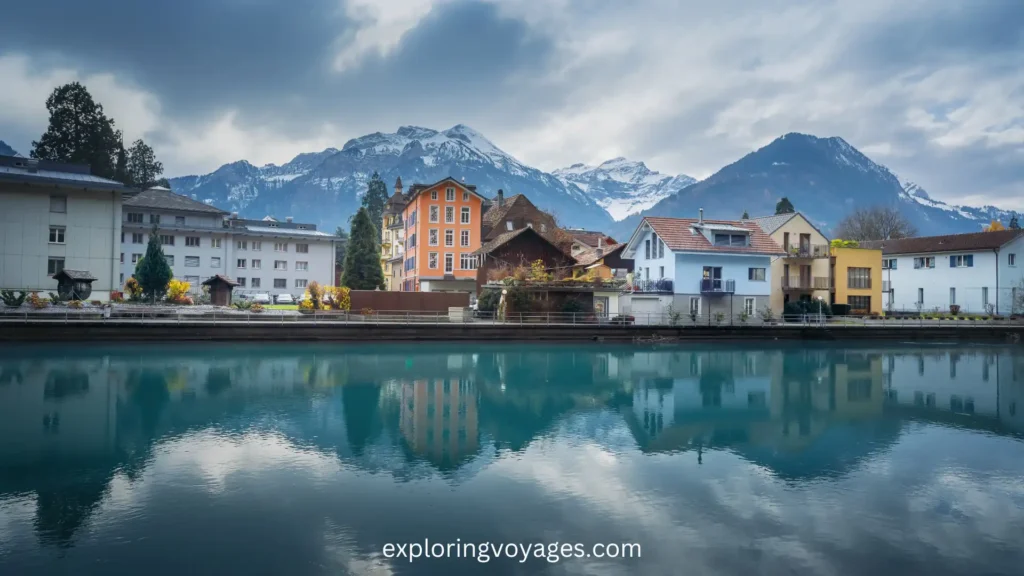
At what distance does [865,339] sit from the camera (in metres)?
45.8

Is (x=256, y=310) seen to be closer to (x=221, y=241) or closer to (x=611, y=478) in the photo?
(x=221, y=241)

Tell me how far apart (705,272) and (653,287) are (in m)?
3.90

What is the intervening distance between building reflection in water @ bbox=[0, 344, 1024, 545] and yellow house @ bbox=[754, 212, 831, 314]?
15.4 meters

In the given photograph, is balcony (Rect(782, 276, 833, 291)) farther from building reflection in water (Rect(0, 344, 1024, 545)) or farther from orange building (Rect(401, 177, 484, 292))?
orange building (Rect(401, 177, 484, 292))

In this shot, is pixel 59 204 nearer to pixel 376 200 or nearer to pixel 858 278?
pixel 858 278

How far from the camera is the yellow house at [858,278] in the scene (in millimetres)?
53281


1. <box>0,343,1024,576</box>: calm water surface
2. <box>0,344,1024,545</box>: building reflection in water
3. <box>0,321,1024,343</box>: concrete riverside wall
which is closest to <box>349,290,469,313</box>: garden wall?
<box>0,321,1024,343</box>: concrete riverside wall

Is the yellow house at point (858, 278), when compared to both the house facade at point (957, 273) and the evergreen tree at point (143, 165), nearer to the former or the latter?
the house facade at point (957, 273)

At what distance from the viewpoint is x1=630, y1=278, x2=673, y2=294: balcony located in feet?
154

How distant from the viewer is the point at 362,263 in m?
60.0

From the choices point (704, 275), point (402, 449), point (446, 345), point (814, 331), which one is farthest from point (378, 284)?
point (402, 449)

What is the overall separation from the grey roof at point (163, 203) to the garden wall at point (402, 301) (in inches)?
1159

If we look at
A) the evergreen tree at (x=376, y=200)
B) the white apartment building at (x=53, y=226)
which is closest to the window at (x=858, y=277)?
the white apartment building at (x=53, y=226)

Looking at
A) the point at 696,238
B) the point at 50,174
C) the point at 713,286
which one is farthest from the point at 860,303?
the point at 50,174
